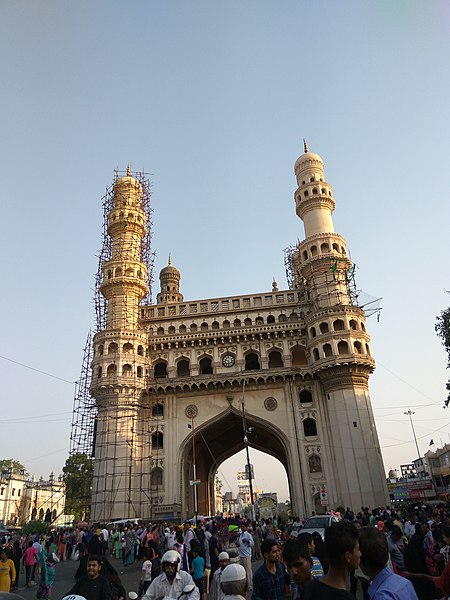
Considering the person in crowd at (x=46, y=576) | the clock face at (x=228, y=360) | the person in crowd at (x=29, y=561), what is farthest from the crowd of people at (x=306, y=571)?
the clock face at (x=228, y=360)

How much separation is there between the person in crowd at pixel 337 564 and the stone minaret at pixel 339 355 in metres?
31.0

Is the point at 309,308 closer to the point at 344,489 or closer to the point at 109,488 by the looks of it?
the point at 344,489

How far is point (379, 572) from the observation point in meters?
3.64

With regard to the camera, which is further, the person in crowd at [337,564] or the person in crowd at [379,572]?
the person in crowd at [379,572]

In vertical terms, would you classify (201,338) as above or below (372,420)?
above

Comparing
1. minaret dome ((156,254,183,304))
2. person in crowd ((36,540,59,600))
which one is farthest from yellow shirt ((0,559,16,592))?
minaret dome ((156,254,183,304))

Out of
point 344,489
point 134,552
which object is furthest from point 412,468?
point 134,552

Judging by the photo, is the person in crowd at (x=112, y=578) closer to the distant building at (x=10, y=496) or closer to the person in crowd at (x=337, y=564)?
the person in crowd at (x=337, y=564)

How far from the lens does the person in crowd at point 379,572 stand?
3330mm

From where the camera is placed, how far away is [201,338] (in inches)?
1537

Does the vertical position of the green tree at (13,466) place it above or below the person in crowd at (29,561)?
above

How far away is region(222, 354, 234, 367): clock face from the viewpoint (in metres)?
38.7

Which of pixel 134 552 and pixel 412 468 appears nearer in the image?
pixel 134 552

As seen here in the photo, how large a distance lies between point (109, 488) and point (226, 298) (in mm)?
17620
